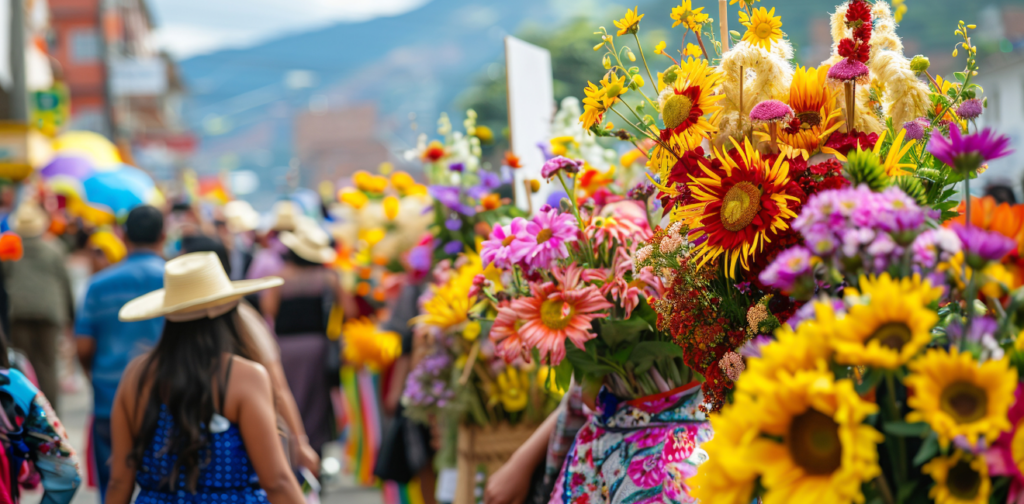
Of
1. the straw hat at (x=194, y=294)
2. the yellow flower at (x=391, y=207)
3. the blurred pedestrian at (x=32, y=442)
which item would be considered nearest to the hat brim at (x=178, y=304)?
the straw hat at (x=194, y=294)

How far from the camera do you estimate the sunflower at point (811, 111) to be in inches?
62.2

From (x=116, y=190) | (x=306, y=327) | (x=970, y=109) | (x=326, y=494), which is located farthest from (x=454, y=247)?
(x=116, y=190)

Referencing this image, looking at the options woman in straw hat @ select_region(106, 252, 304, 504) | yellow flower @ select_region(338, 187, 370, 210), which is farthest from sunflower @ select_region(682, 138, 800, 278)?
yellow flower @ select_region(338, 187, 370, 210)

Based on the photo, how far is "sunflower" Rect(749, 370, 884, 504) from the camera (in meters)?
1.00

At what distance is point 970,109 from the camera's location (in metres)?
1.49

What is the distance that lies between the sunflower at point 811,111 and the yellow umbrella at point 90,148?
1937 centimetres

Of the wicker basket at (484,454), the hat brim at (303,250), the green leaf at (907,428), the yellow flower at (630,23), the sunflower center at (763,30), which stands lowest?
the wicker basket at (484,454)

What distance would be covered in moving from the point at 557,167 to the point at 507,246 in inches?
8.1

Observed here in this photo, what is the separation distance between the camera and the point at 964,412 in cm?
101

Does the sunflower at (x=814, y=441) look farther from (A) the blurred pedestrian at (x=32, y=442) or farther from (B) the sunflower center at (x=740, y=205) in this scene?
(A) the blurred pedestrian at (x=32, y=442)

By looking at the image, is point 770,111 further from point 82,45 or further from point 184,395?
point 82,45

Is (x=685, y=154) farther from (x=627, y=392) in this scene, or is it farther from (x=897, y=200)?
(x=627, y=392)

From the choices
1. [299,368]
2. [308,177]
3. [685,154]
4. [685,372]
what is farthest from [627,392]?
[308,177]

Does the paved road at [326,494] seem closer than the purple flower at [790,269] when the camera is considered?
No
